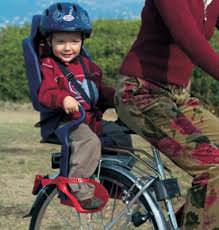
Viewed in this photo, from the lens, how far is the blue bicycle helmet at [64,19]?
3.96m

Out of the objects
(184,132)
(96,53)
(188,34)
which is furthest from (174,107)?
(96,53)

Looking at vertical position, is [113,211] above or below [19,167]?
above

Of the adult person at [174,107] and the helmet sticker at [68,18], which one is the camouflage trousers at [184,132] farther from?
the helmet sticker at [68,18]

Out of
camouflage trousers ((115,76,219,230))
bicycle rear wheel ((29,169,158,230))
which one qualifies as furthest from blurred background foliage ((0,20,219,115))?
camouflage trousers ((115,76,219,230))

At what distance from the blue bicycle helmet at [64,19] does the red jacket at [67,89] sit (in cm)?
18

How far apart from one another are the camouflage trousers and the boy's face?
0.50m

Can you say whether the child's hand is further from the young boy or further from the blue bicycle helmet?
the blue bicycle helmet

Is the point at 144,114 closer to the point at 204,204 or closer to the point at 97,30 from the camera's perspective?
the point at 204,204

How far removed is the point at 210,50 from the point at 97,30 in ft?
41.4

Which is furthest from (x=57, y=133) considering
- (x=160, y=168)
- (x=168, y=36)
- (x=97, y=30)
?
(x=97, y=30)

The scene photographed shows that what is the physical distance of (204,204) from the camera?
3.50 m

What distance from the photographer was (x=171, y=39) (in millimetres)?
3480

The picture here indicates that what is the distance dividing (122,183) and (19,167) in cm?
429

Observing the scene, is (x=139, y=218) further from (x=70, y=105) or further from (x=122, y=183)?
(x=70, y=105)
